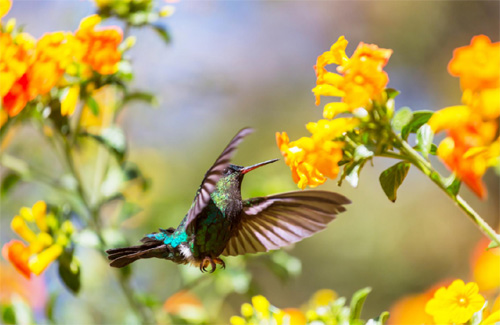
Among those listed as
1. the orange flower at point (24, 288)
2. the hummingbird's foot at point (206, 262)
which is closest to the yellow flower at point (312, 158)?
the hummingbird's foot at point (206, 262)

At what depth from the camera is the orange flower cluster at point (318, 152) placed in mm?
884

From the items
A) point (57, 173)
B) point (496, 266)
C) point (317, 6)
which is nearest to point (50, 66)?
point (496, 266)

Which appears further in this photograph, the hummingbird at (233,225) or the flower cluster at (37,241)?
the flower cluster at (37,241)

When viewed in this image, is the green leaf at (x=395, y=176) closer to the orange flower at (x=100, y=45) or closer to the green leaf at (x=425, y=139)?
the green leaf at (x=425, y=139)

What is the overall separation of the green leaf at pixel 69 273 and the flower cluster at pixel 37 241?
21 millimetres

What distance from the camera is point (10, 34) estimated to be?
1292mm

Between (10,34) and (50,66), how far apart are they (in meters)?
0.14

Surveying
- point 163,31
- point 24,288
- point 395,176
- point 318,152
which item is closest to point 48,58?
point 163,31

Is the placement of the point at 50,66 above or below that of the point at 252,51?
below

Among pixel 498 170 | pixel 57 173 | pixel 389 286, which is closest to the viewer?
pixel 498 170

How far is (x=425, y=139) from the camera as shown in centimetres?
88

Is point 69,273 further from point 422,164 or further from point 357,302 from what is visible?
point 422,164

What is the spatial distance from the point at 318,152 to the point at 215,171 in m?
0.20

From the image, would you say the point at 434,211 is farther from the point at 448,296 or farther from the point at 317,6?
the point at 448,296
